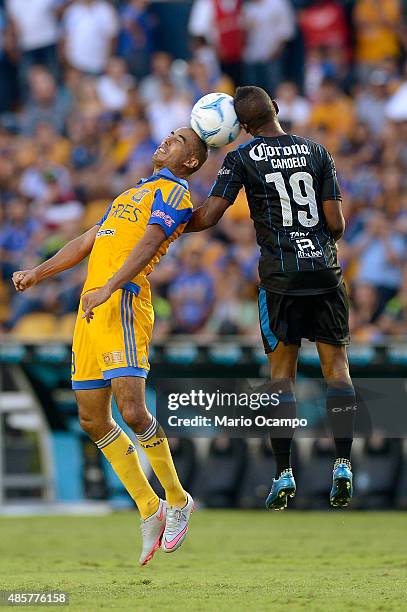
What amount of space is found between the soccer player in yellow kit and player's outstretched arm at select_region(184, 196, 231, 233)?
0.22 ft

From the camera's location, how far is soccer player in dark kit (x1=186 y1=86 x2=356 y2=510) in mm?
8555

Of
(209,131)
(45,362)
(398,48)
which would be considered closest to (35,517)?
(45,362)

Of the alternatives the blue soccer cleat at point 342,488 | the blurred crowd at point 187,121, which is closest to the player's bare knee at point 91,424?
the blue soccer cleat at point 342,488

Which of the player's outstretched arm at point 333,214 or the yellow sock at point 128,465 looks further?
the yellow sock at point 128,465

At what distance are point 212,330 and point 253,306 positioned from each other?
0.56 metres

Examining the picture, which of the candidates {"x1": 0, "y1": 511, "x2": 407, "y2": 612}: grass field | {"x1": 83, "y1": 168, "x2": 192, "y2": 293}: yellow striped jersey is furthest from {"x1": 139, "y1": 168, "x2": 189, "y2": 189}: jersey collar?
{"x1": 0, "y1": 511, "x2": 407, "y2": 612}: grass field

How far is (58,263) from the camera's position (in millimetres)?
8883

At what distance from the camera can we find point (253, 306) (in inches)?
569

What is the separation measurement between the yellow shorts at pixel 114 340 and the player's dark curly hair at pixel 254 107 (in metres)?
1.28

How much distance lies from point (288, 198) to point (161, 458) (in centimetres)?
189

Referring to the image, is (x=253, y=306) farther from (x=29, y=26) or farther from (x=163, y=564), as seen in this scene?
(x=29, y=26)

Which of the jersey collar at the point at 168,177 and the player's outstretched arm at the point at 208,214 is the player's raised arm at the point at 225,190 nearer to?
the player's outstretched arm at the point at 208,214

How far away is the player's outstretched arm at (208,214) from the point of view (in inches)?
335

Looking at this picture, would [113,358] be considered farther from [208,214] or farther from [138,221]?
[208,214]
